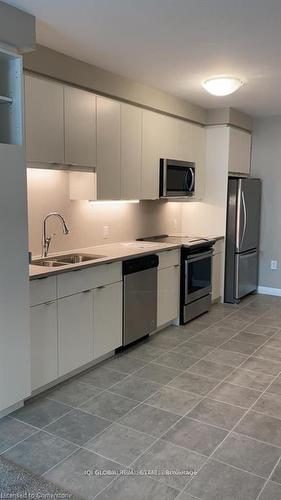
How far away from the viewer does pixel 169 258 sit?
4289 mm

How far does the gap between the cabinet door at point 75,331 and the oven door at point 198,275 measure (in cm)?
153

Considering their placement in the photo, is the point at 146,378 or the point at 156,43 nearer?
the point at 156,43

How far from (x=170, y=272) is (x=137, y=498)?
2.54 meters

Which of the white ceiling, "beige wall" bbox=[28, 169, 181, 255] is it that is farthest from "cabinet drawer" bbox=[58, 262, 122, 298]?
the white ceiling

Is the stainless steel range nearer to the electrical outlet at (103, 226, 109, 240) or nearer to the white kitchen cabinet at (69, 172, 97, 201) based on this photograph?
the electrical outlet at (103, 226, 109, 240)

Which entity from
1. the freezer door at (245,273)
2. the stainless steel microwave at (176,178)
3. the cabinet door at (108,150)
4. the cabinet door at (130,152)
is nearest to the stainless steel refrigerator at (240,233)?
the freezer door at (245,273)

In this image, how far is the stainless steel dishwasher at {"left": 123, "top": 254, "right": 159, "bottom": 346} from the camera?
371 cm

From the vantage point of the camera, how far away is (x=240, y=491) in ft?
6.70

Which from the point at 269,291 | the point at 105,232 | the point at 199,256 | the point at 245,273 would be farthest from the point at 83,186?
the point at 269,291

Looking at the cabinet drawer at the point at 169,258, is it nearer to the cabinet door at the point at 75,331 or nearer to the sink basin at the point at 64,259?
the sink basin at the point at 64,259

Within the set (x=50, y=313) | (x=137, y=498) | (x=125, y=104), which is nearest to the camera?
(x=137, y=498)

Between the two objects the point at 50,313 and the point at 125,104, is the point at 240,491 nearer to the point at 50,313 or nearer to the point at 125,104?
the point at 50,313

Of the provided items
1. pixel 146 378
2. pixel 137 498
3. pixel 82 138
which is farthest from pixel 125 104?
pixel 137 498

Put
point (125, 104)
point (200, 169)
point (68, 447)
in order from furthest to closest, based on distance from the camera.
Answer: point (200, 169)
point (125, 104)
point (68, 447)
